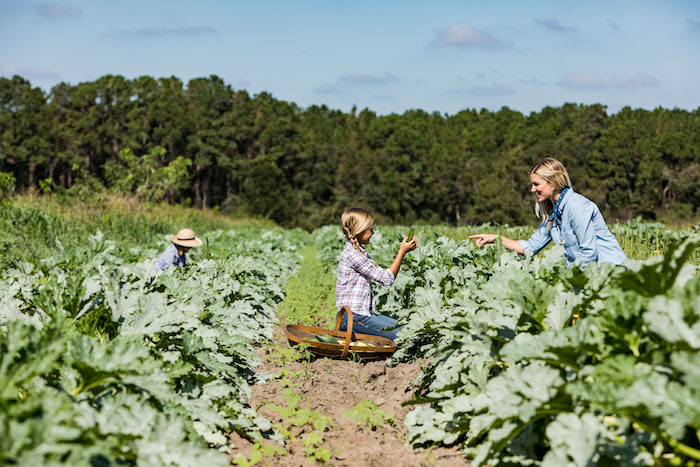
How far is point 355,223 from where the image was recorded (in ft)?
19.7

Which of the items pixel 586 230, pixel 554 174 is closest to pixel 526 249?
pixel 586 230

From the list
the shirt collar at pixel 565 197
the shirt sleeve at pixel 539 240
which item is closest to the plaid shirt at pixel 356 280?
the shirt sleeve at pixel 539 240

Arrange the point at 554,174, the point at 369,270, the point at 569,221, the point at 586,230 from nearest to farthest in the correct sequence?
the point at 586,230
the point at 569,221
the point at 554,174
the point at 369,270

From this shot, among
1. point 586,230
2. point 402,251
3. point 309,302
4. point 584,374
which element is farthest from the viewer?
point 309,302

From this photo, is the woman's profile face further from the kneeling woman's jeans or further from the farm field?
the kneeling woman's jeans

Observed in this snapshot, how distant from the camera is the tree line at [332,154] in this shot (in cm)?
5384

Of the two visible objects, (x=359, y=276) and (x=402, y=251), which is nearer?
(x=402, y=251)

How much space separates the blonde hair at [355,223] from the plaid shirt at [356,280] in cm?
9

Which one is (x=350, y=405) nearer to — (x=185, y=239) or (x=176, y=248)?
(x=185, y=239)

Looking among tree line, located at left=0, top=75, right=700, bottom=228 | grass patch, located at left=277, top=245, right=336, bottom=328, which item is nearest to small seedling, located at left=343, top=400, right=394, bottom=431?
grass patch, located at left=277, top=245, right=336, bottom=328

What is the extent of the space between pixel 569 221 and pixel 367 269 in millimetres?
2004

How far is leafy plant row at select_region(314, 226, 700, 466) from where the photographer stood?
219cm

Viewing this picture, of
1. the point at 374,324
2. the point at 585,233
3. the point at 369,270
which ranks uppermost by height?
the point at 585,233

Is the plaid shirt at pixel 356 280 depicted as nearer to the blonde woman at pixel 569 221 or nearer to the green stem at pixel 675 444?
the blonde woman at pixel 569 221
